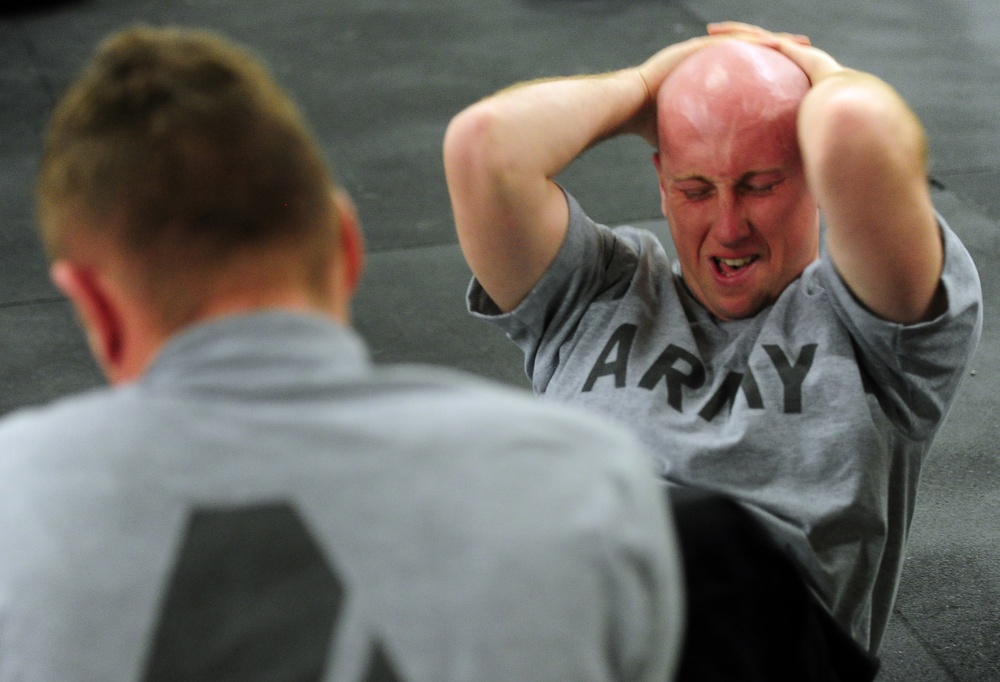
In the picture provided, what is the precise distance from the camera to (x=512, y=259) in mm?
1661

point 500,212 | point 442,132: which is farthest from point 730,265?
point 442,132

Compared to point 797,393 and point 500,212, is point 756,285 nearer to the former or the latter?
point 797,393

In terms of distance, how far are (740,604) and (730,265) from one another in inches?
22.3

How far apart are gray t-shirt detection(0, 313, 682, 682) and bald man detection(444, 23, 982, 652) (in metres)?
0.79

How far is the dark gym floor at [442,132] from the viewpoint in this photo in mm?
2391

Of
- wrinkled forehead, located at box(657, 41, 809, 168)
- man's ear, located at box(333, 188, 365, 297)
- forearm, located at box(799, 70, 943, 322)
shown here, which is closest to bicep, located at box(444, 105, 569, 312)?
wrinkled forehead, located at box(657, 41, 809, 168)

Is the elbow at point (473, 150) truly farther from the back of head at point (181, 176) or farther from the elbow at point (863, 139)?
the back of head at point (181, 176)

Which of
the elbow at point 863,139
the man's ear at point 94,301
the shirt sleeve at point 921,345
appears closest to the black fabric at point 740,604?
the shirt sleeve at point 921,345

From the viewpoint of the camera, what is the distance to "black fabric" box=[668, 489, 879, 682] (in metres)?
1.24

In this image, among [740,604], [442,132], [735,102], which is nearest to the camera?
[740,604]

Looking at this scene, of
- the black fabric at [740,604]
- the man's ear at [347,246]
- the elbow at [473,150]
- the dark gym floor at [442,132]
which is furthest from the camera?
the dark gym floor at [442,132]

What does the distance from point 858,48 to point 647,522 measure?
15.0ft

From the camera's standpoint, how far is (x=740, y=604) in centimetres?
127

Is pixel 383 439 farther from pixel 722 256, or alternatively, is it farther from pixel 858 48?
pixel 858 48
